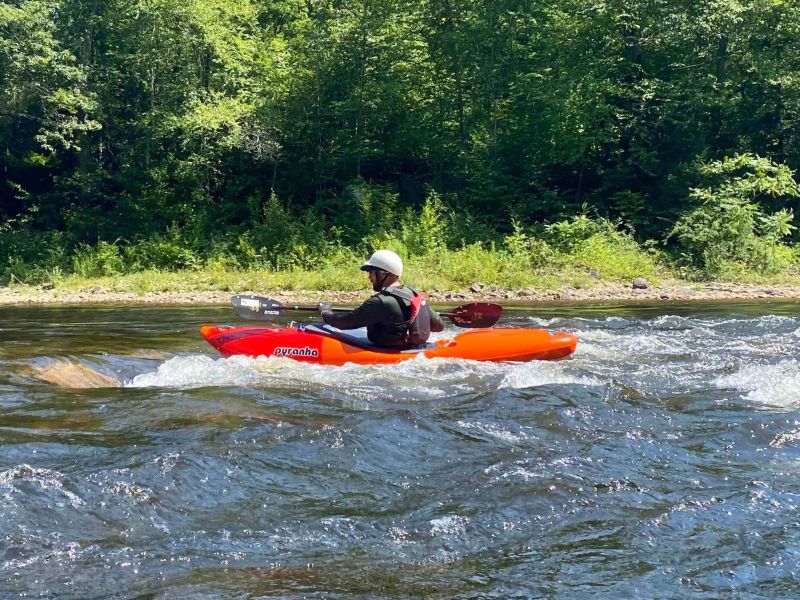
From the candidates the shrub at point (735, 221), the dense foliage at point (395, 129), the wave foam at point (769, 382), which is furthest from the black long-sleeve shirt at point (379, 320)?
the shrub at point (735, 221)

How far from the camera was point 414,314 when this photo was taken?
26.4 feet

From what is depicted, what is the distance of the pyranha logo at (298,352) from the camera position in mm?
8289

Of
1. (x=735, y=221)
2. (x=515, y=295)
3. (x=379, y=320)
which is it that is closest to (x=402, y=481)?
(x=379, y=320)

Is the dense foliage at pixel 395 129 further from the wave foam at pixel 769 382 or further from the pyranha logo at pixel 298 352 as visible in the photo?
the wave foam at pixel 769 382

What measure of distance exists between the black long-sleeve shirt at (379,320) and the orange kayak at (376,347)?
11 cm

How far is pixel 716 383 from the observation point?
7.16 metres

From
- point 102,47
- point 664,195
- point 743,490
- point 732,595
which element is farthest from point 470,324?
point 102,47

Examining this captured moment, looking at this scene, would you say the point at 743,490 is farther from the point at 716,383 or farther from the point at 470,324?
the point at 470,324

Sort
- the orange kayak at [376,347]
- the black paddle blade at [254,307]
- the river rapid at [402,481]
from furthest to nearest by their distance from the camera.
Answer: the black paddle blade at [254,307] → the orange kayak at [376,347] → the river rapid at [402,481]

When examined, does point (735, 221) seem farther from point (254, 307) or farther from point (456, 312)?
point (254, 307)

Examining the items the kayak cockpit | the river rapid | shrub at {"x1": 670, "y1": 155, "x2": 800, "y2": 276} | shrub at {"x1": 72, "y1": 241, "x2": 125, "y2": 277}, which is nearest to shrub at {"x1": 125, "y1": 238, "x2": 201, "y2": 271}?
shrub at {"x1": 72, "y1": 241, "x2": 125, "y2": 277}

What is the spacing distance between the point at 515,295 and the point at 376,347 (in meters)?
10.2

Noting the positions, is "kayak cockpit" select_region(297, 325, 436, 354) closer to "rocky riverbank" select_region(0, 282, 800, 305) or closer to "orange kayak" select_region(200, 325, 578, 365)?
"orange kayak" select_region(200, 325, 578, 365)

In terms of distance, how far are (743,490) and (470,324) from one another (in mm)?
5790
